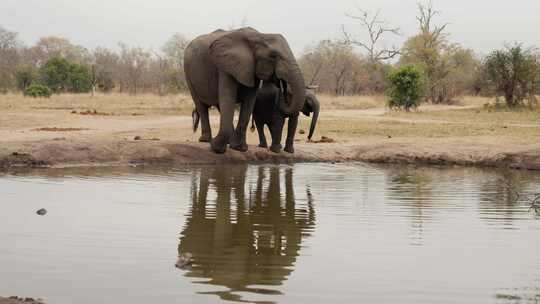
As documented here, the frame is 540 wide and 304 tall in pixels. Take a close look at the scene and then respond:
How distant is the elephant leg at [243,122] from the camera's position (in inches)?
498

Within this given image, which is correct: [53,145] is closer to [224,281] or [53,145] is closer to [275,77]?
[275,77]

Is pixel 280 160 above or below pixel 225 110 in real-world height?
below

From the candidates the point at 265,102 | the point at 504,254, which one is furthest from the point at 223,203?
the point at 265,102

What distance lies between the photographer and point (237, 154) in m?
12.8

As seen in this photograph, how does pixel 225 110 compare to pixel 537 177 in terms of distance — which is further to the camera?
pixel 225 110

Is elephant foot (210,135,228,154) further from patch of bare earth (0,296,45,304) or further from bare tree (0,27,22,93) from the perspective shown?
bare tree (0,27,22,93)

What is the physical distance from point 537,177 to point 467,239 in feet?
18.4

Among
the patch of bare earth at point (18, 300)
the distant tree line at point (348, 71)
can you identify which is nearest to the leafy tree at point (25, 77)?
the distant tree line at point (348, 71)

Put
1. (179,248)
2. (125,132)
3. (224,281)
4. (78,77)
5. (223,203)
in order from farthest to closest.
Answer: (78,77) < (125,132) < (223,203) < (179,248) < (224,281)

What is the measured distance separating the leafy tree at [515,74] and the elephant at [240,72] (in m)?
21.5

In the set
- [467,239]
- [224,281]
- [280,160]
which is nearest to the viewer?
[224,281]

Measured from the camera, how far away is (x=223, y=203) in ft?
26.9

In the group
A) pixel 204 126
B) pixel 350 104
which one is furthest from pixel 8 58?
pixel 204 126

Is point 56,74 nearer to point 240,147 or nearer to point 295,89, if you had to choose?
point 240,147
